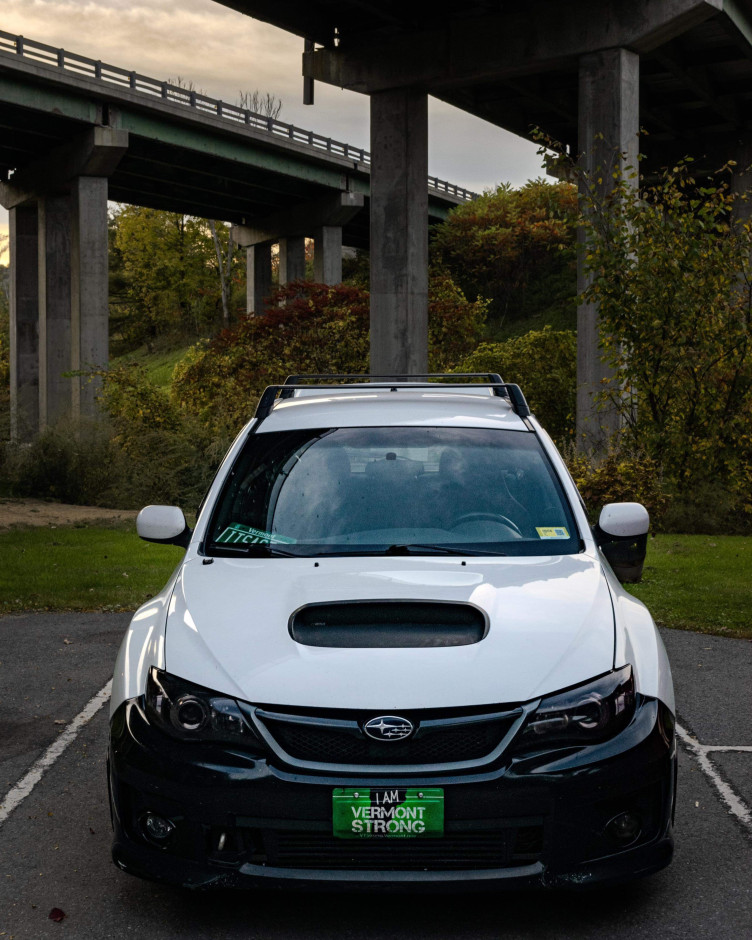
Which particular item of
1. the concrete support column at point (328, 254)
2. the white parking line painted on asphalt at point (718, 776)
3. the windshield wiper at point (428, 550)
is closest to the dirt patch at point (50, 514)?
the white parking line painted on asphalt at point (718, 776)

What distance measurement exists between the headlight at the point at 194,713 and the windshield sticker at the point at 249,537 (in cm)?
105

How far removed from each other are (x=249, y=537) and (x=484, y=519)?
0.98 m

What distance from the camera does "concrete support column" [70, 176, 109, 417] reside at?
128 ft

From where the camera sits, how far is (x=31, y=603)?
10.6m

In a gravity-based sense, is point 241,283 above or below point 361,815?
above

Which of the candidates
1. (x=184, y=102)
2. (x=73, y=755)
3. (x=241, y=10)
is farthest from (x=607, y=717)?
(x=184, y=102)

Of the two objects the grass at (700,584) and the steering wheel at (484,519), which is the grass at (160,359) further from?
the steering wheel at (484,519)

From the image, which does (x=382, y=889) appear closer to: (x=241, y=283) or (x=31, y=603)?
(x=31, y=603)

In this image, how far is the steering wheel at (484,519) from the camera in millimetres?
4707

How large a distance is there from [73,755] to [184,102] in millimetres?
38084

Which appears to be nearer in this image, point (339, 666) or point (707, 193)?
point (339, 666)

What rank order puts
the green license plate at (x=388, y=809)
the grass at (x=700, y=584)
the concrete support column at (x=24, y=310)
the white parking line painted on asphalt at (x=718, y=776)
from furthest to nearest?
the concrete support column at (x=24, y=310), the grass at (x=700, y=584), the white parking line painted on asphalt at (x=718, y=776), the green license plate at (x=388, y=809)

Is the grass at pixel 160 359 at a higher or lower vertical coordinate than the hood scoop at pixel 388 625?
higher

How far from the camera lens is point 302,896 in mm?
4023
